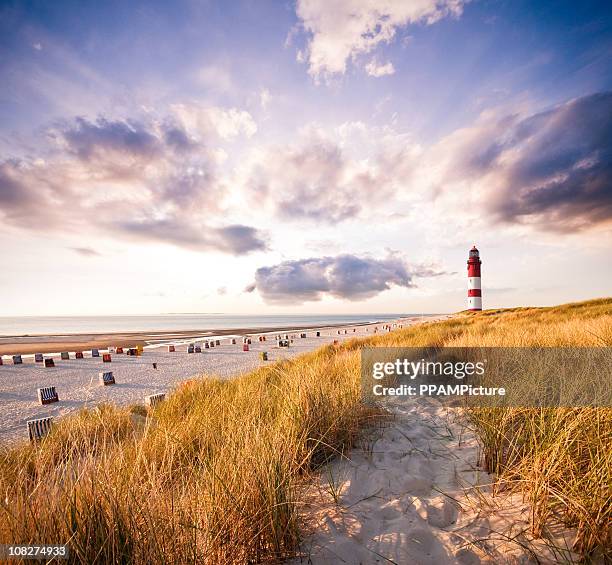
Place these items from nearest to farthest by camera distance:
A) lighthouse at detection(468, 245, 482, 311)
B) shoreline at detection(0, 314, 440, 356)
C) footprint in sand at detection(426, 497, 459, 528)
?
footprint in sand at detection(426, 497, 459, 528)
shoreline at detection(0, 314, 440, 356)
lighthouse at detection(468, 245, 482, 311)

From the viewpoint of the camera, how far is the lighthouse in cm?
3275

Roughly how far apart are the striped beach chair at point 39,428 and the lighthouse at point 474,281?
3580cm

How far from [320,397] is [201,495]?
1.87 meters

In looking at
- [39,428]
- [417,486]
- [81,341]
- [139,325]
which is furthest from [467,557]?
[139,325]

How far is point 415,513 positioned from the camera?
2.25 meters

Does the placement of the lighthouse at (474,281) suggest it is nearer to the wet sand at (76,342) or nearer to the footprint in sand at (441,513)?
the wet sand at (76,342)

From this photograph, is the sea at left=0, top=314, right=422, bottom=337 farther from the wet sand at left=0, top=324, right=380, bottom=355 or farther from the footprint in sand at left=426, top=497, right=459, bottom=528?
the footprint in sand at left=426, top=497, right=459, bottom=528

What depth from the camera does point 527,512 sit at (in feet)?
6.73

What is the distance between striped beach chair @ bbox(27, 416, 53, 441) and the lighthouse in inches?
1410

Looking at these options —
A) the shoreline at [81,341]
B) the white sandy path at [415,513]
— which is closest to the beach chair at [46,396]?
the white sandy path at [415,513]

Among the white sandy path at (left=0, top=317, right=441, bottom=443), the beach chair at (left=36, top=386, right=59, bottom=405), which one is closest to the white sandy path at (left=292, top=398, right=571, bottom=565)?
the white sandy path at (left=0, top=317, right=441, bottom=443)

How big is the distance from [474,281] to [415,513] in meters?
35.3

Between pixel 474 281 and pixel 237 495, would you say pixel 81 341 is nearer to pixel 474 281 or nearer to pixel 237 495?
pixel 237 495

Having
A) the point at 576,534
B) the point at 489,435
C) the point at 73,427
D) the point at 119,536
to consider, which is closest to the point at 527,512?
the point at 576,534
